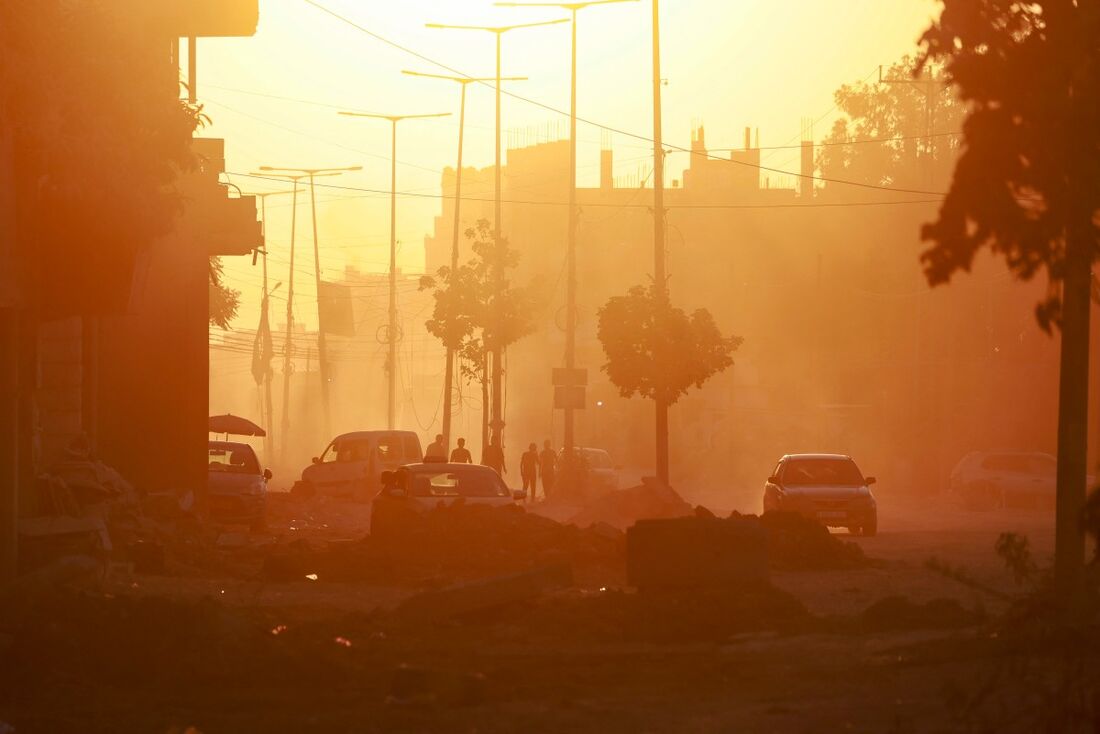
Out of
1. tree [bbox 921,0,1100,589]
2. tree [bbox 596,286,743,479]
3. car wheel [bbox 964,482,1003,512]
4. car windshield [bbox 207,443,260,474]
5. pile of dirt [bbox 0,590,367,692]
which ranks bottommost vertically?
car wheel [bbox 964,482,1003,512]

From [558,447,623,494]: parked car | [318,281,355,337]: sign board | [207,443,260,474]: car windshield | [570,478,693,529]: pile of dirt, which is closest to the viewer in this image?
[570,478,693,529]: pile of dirt

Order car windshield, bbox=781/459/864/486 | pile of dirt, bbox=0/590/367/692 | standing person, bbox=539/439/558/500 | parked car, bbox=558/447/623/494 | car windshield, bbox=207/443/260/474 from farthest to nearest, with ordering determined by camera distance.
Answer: parked car, bbox=558/447/623/494
standing person, bbox=539/439/558/500
car windshield, bbox=207/443/260/474
car windshield, bbox=781/459/864/486
pile of dirt, bbox=0/590/367/692

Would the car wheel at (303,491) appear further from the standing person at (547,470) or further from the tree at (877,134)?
the tree at (877,134)

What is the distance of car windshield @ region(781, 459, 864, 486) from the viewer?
33219 mm

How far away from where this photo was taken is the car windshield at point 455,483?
26.9 m

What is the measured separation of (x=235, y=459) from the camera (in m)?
36.0

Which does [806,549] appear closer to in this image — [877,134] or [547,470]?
[547,470]

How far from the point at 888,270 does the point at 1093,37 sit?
66146 mm

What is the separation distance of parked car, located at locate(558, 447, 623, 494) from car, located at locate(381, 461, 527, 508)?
2172 cm

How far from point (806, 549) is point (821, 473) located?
9.21 metres

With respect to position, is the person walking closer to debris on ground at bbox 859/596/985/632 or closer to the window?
the window

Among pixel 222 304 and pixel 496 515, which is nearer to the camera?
pixel 496 515

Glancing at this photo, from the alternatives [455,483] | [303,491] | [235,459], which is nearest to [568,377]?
[303,491]

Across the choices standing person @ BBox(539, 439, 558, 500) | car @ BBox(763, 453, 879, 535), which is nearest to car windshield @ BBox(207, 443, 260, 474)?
car @ BBox(763, 453, 879, 535)
